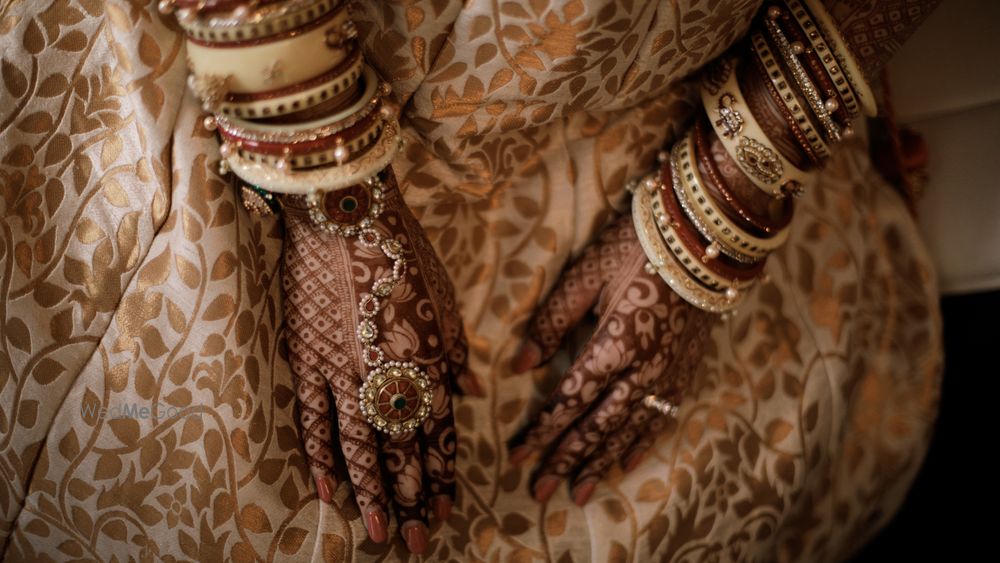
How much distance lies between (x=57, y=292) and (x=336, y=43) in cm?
33

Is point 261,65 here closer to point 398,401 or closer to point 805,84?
point 398,401

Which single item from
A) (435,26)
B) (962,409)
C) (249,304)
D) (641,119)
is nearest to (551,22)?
(435,26)

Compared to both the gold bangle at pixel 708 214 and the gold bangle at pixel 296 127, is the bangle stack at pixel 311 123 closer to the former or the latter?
the gold bangle at pixel 296 127

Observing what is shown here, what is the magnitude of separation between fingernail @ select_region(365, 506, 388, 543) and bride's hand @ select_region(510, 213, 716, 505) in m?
0.18

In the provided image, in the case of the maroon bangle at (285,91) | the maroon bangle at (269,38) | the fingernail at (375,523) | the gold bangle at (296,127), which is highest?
the maroon bangle at (269,38)

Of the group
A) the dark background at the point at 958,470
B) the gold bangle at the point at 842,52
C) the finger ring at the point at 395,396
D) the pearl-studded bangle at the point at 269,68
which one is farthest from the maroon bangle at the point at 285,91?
the dark background at the point at 958,470

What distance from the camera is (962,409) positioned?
1112mm

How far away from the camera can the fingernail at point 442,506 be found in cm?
70

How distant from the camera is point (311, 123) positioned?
569mm

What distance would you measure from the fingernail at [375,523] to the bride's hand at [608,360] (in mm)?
175

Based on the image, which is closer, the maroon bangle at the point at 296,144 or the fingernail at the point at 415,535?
the maroon bangle at the point at 296,144

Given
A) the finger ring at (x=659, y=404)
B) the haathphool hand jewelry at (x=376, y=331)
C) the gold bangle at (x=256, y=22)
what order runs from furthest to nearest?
the finger ring at (x=659, y=404) < the haathphool hand jewelry at (x=376, y=331) < the gold bangle at (x=256, y=22)

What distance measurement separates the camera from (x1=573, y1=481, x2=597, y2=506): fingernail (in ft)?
2.49

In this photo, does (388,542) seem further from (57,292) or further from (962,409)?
Answer: (962,409)
